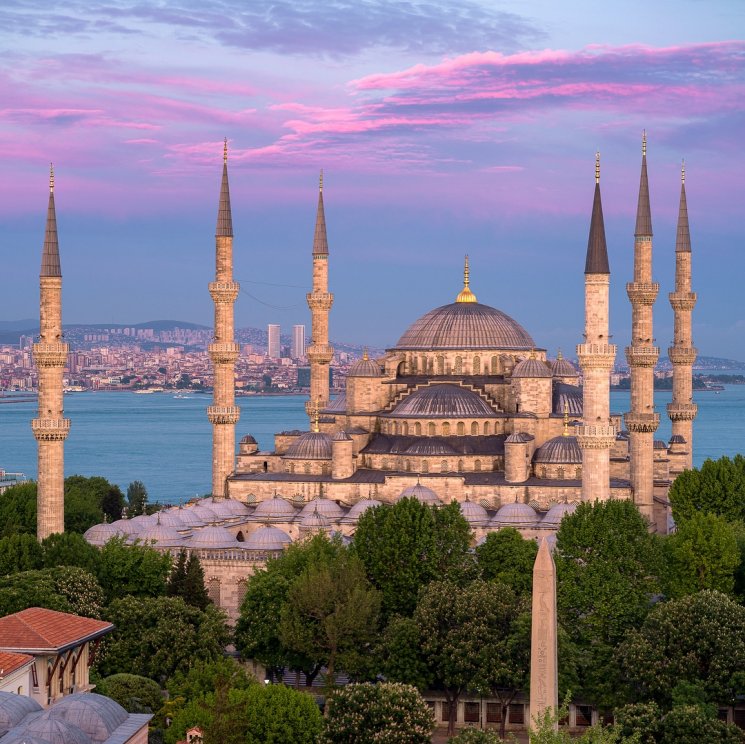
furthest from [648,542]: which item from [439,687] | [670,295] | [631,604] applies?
[670,295]

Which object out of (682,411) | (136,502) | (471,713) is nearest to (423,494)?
(471,713)

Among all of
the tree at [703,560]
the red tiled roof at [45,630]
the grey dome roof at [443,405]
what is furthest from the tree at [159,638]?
the grey dome roof at [443,405]

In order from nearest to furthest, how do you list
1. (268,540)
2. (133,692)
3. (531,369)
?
(133,692) → (268,540) → (531,369)

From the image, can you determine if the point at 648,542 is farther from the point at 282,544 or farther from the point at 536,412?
the point at 536,412

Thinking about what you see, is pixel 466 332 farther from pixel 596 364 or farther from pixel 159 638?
pixel 159 638

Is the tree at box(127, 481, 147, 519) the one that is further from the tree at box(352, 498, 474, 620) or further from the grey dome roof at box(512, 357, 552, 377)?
the tree at box(352, 498, 474, 620)

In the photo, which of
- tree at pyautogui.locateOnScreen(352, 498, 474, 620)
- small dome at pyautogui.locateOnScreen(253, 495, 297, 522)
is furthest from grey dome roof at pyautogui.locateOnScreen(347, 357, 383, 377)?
tree at pyautogui.locateOnScreen(352, 498, 474, 620)
